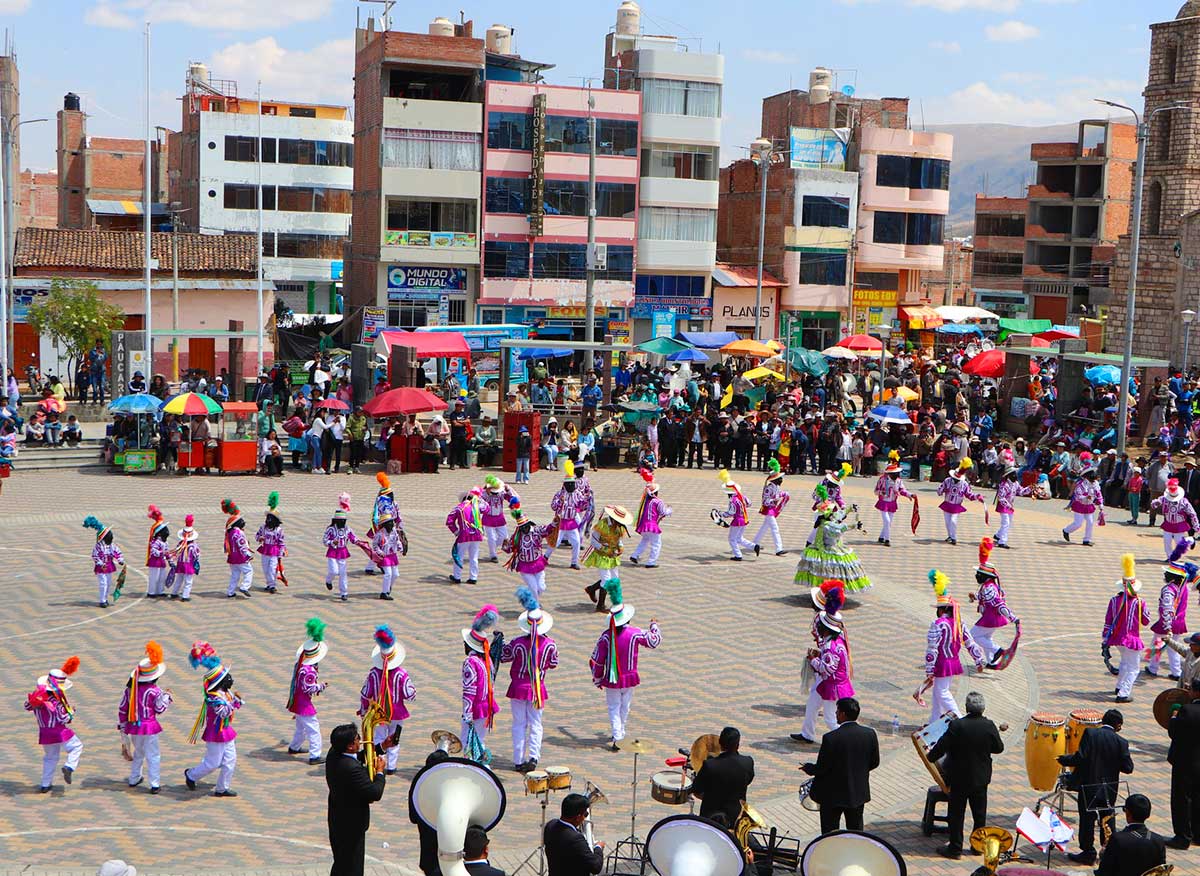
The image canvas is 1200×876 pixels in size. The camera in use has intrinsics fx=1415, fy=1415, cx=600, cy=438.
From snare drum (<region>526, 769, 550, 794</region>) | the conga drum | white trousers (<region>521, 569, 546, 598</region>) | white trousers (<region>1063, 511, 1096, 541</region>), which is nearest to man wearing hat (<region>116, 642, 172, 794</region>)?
snare drum (<region>526, 769, 550, 794</region>)

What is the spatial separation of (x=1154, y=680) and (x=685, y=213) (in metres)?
39.5

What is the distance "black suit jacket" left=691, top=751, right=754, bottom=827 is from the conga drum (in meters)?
3.56

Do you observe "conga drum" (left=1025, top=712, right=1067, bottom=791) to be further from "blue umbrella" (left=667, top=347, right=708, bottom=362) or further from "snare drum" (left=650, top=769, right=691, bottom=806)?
"blue umbrella" (left=667, top=347, right=708, bottom=362)

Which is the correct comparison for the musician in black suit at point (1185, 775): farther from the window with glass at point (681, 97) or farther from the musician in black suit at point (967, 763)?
the window with glass at point (681, 97)

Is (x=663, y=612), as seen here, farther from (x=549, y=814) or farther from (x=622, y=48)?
(x=622, y=48)

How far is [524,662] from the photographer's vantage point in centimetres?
1401

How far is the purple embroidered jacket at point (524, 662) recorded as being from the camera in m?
13.8

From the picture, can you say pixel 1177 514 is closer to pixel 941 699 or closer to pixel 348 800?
pixel 941 699

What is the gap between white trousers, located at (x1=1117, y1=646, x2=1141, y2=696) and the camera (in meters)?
16.7

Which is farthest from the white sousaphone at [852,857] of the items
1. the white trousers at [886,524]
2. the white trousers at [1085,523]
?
the white trousers at [1085,523]

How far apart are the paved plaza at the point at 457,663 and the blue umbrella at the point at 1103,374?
9119 millimetres

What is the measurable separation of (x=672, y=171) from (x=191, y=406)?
95.4 ft

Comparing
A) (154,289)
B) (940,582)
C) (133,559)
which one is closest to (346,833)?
(940,582)

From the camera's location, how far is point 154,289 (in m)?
45.9
